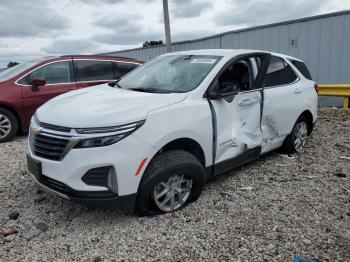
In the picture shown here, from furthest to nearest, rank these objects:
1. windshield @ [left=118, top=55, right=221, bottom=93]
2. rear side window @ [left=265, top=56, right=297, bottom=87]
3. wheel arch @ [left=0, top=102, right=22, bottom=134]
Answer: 1. wheel arch @ [left=0, top=102, right=22, bottom=134]
2. rear side window @ [left=265, top=56, right=297, bottom=87]
3. windshield @ [left=118, top=55, right=221, bottom=93]

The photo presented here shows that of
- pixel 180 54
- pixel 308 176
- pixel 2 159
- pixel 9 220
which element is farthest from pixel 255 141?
pixel 2 159

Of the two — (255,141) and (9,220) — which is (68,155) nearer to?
(9,220)

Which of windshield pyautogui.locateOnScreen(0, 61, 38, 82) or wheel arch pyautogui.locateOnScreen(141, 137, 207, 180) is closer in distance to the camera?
wheel arch pyautogui.locateOnScreen(141, 137, 207, 180)

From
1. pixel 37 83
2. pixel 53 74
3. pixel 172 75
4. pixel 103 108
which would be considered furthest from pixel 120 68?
pixel 103 108

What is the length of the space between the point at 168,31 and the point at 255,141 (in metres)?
9.01

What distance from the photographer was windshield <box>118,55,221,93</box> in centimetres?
345

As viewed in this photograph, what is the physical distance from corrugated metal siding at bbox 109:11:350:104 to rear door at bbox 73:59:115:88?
546 cm

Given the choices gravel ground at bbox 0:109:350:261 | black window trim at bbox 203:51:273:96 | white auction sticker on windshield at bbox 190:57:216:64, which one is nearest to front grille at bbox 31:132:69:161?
gravel ground at bbox 0:109:350:261

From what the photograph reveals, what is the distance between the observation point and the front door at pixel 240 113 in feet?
11.3

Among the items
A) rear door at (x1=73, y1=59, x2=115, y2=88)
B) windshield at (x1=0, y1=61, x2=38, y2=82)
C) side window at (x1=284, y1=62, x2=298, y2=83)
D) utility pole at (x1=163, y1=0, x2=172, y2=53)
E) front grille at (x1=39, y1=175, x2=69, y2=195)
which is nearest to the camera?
front grille at (x1=39, y1=175, x2=69, y2=195)

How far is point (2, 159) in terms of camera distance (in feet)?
15.9

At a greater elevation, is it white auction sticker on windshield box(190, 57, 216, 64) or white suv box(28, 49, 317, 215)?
white auction sticker on windshield box(190, 57, 216, 64)

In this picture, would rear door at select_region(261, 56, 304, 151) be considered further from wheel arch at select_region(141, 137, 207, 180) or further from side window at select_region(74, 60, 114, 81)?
side window at select_region(74, 60, 114, 81)

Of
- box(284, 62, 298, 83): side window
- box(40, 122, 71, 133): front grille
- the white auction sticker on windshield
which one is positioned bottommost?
box(40, 122, 71, 133): front grille
